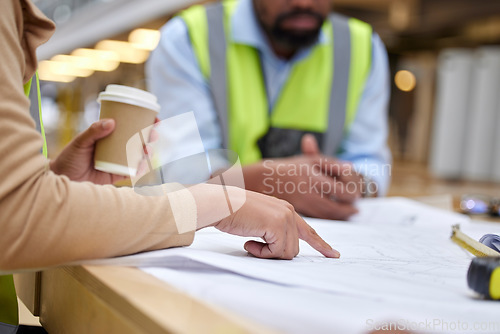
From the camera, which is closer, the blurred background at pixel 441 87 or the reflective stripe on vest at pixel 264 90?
the reflective stripe on vest at pixel 264 90

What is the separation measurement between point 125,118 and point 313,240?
226 mm

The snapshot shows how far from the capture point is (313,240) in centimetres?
47

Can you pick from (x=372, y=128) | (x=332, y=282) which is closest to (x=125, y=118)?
(x=332, y=282)

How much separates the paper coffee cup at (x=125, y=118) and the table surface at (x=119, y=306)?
0.13 m

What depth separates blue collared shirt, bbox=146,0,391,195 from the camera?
121 cm

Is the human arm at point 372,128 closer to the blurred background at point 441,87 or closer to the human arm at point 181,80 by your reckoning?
the human arm at point 181,80

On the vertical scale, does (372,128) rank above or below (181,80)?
below

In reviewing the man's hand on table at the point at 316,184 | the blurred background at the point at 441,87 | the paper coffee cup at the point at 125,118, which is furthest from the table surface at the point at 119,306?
the blurred background at the point at 441,87

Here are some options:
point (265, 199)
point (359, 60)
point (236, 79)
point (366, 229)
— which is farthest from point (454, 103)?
point (265, 199)

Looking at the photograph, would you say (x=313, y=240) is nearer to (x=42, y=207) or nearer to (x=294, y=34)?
(x=42, y=207)

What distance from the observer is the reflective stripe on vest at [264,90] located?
47.7 inches

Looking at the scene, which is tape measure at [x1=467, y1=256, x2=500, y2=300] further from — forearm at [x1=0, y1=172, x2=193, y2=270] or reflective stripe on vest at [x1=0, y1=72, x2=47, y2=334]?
reflective stripe on vest at [x1=0, y1=72, x2=47, y2=334]

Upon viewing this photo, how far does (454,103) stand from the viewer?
351 centimetres

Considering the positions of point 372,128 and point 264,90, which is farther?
point 372,128
